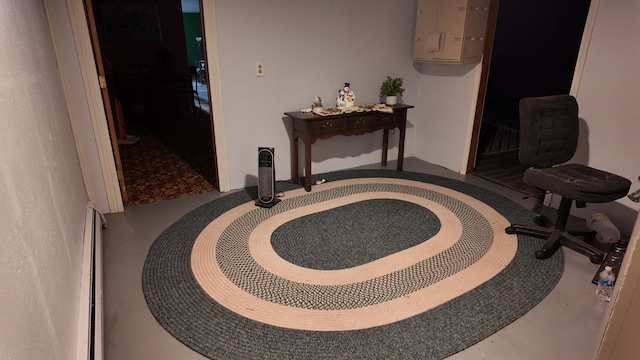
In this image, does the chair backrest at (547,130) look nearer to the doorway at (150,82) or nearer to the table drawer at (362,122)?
the table drawer at (362,122)

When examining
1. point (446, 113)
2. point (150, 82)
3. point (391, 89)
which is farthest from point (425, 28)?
point (150, 82)

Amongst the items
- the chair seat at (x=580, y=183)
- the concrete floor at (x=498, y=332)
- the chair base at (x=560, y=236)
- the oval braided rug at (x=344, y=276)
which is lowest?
the concrete floor at (x=498, y=332)

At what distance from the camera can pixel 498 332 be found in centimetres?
190

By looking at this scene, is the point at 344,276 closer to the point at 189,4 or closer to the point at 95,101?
the point at 95,101

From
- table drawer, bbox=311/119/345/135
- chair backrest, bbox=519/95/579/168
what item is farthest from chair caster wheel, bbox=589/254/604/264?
table drawer, bbox=311/119/345/135

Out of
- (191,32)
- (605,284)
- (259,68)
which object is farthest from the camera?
(191,32)

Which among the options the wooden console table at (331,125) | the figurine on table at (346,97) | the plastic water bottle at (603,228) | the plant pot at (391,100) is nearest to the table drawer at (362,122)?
the wooden console table at (331,125)

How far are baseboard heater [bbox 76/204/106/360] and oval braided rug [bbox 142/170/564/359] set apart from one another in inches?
10.9

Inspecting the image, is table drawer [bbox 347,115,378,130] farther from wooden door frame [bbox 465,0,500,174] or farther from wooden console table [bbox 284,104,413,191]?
wooden door frame [bbox 465,0,500,174]

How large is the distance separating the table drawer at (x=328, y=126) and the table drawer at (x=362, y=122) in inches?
3.6

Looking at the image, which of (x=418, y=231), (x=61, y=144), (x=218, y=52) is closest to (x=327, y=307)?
(x=418, y=231)

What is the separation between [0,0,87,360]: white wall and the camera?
34.8 inches

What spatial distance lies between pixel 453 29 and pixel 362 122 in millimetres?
1271

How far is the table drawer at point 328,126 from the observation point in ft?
11.3
